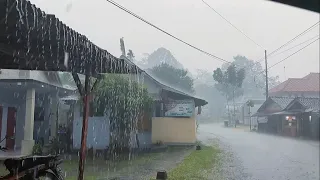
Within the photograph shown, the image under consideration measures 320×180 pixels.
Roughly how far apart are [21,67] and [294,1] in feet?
28.3

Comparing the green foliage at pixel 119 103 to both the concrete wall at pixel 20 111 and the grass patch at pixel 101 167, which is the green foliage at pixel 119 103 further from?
the concrete wall at pixel 20 111

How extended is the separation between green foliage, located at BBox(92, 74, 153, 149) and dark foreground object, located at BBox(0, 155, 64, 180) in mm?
9886

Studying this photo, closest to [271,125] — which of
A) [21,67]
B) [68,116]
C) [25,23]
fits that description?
[68,116]

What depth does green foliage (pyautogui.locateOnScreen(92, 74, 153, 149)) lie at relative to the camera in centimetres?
1689

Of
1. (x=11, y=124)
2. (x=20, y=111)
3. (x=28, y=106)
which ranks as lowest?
(x=11, y=124)

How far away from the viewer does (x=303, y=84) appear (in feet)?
167

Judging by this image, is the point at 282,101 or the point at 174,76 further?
the point at 282,101

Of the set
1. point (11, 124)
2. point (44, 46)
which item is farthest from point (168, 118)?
point (44, 46)

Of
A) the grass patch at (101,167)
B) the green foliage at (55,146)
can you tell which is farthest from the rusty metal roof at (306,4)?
the green foliage at (55,146)

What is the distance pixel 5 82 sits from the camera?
15117 mm

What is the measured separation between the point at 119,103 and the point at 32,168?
10791 millimetres

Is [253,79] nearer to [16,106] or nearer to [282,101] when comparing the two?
[282,101]

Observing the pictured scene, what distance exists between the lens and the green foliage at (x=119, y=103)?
55.4 ft

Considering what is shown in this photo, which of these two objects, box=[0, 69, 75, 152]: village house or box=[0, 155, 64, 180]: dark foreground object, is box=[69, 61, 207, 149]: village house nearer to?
box=[0, 69, 75, 152]: village house
